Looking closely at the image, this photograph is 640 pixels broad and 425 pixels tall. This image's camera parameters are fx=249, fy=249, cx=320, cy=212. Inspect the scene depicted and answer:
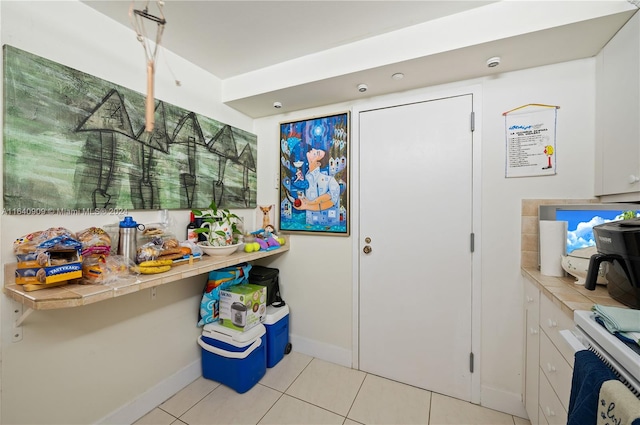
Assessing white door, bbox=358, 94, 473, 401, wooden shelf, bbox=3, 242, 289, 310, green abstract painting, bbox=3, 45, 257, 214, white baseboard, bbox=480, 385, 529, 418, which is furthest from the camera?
white door, bbox=358, 94, 473, 401

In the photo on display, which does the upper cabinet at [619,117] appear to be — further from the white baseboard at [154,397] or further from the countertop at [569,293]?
the white baseboard at [154,397]

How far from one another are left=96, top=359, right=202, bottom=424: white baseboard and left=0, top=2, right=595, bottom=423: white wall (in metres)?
0.03

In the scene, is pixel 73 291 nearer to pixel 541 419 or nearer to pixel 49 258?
pixel 49 258

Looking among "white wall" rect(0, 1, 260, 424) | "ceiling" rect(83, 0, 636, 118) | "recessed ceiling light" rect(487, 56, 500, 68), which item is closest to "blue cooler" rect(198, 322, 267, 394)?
"white wall" rect(0, 1, 260, 424)

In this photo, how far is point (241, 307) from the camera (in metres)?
1.77

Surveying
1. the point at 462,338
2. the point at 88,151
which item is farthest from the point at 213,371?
the point at 462,338

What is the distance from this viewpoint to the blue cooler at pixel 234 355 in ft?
5.65

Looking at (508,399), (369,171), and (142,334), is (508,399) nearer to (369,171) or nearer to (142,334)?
(369,171)

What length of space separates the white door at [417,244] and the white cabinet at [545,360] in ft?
1.04

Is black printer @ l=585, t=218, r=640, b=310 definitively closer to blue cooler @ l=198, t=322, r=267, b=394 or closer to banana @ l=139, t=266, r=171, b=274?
blue cooler @ l=198, t=322, r=267, b=394

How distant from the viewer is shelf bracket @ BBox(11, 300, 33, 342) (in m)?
1.10

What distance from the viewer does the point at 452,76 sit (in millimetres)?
1668

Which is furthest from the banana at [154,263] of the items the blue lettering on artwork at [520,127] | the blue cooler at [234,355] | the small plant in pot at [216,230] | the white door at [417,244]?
the blue lettering on artwork at [520,127]

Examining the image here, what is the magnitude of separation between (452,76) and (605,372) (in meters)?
1.67
